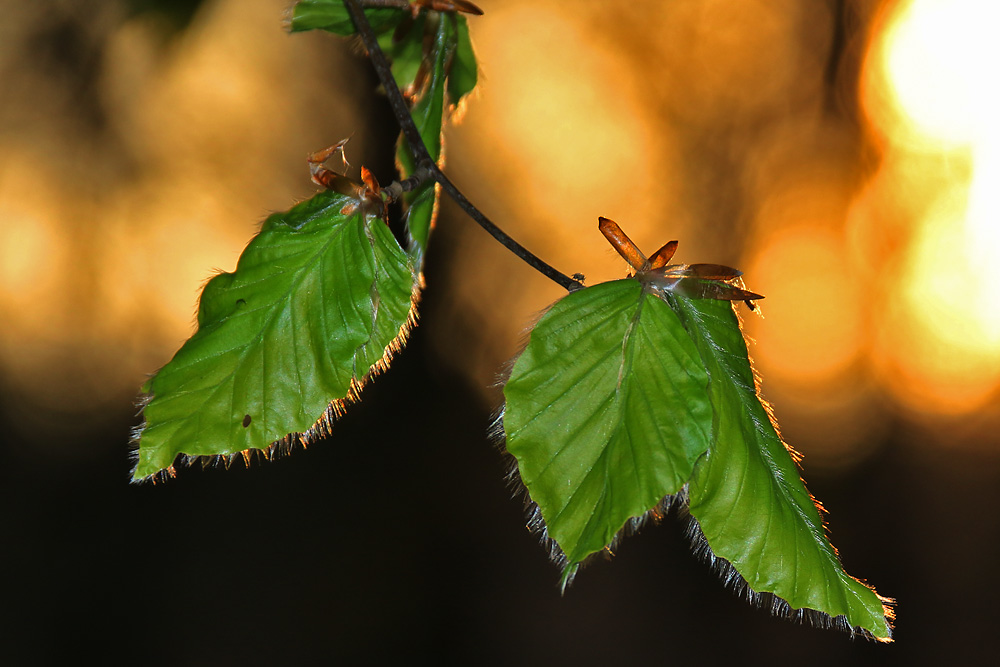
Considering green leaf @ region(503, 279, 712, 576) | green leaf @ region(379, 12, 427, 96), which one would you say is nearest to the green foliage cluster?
green leaf @ region(503, 279, 712, 576)

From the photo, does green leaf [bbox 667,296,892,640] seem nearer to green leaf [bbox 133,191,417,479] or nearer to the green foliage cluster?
the green foliage cluster

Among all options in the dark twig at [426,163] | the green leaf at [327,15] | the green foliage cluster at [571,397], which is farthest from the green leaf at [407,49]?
the green foliage cluster at [571,397]

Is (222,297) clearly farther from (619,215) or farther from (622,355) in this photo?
(619,215)

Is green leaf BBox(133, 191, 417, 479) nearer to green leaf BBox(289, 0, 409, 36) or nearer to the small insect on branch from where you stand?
the small insect on branch

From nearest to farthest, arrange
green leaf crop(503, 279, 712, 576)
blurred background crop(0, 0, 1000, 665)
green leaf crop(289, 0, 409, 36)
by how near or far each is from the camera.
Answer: green leaf crop(503, 279, 712, 576) → green leaf crop(289, 0, 409, 36) → blurred background crop(0, 0, 1000, 665)

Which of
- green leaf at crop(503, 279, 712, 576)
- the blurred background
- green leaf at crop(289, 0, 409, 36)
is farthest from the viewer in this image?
the blurred background

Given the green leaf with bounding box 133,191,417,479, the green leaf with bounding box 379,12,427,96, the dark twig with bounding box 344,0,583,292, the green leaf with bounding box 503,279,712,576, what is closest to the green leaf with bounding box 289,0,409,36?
the green leaf with bounding box 379,12,427,96

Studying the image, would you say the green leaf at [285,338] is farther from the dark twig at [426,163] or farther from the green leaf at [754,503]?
the green leaf at [754,503]

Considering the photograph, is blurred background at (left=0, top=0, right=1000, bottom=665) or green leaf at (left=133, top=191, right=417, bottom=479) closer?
green leaf at (left=133, top=191, right=417, bottom=479)

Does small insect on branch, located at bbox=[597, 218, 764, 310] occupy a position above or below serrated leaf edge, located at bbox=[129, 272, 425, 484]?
below

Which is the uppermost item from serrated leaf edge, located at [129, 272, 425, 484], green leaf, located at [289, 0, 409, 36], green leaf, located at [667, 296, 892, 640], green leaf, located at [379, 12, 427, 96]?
green leaf, located at [289, 0, 409, 36]
